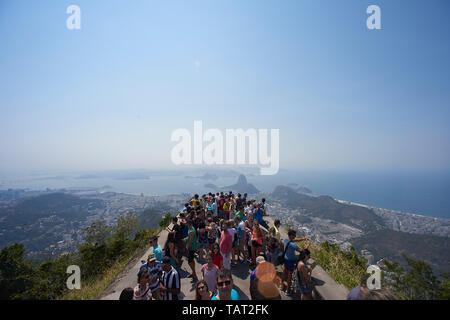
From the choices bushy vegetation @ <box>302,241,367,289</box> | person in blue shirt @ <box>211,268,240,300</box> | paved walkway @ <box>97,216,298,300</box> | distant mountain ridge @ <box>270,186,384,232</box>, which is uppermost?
person in blue shirt @ <box>211,268,240,300</box>

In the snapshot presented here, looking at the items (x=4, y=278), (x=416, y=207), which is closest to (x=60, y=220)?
(x=4, y=278)

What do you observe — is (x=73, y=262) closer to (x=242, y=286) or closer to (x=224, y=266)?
(x=224, y=266)

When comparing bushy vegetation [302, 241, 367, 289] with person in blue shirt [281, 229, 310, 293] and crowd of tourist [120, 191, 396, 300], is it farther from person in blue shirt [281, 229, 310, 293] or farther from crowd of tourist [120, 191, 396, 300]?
person in blue shirt [281, 229, 310, 293]

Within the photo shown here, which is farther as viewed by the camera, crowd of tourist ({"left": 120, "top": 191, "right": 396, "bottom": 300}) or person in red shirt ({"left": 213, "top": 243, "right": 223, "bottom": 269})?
person in red shirt ({"left": 213, "top": 243, "right": 223, "bottom": 269})

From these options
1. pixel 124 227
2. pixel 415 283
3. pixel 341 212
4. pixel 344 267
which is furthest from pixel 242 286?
pixel 341 212

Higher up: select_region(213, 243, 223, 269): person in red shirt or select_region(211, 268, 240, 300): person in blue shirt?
select_region(211, 268, 240, 300): person in blue shirt

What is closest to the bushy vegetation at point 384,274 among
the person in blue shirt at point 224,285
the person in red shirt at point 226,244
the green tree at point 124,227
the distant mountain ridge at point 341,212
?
the person in red shirt at point 226,244

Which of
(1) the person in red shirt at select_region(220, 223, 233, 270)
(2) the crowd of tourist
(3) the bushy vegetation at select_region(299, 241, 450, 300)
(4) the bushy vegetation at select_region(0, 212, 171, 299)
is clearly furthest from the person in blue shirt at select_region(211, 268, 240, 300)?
(4) the bushy vegetation at select_region(0, 212, 171, 299)
